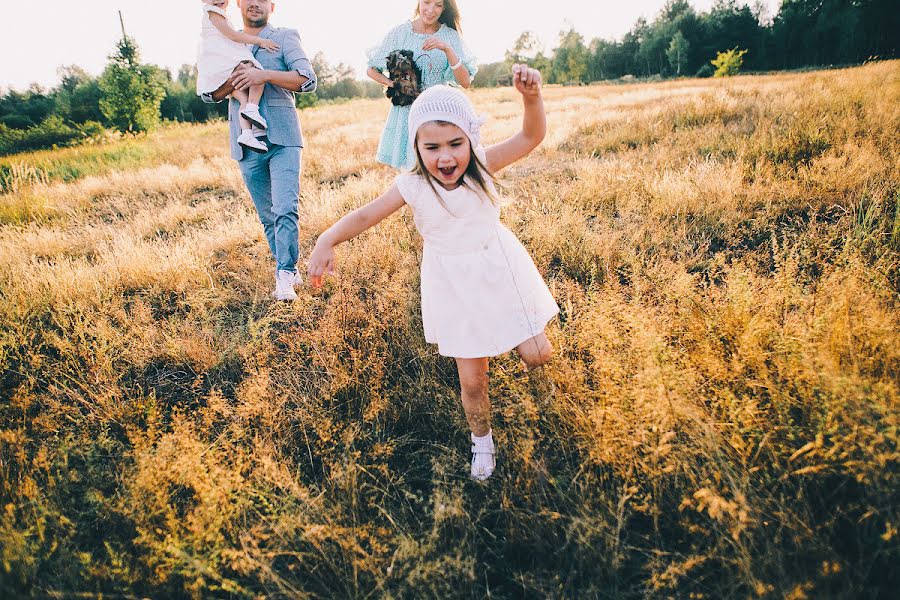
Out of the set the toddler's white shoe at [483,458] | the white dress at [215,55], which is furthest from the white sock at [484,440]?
the white dress at [215,55]

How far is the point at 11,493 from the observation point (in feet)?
6.07

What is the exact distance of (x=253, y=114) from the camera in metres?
3.16

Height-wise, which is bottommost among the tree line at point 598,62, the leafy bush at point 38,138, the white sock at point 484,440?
the white sock at point 484,440

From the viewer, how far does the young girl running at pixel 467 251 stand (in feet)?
6.05

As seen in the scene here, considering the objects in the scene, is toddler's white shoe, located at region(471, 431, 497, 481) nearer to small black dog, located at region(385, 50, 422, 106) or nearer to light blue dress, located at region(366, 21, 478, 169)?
light blue dress, located at region(366, 21, 478, 169)

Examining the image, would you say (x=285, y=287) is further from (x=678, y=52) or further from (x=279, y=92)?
(x=678, y=52)

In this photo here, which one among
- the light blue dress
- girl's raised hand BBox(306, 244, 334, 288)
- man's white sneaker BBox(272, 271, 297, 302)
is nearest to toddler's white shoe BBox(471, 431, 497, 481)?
girl's raised hand BBox(306, 244, 334, 288)

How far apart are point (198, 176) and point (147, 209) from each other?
5.94 feet

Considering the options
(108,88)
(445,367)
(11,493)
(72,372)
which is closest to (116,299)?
(72,372)

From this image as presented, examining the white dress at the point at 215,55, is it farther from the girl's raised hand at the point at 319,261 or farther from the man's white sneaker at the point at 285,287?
the girl's raised hand at the point at 319,261

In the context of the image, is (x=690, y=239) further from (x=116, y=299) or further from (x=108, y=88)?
(x=108, y=88)

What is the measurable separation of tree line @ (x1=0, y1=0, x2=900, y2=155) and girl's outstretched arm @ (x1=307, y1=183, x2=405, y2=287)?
80.1 feet

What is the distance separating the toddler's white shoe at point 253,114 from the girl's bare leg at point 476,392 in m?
2.50

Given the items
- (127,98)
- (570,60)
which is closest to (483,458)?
(127,98)
